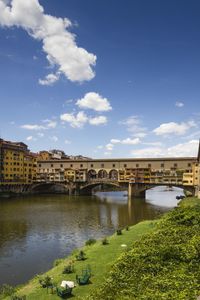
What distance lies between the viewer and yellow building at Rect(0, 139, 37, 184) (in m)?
111

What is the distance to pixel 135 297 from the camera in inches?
491

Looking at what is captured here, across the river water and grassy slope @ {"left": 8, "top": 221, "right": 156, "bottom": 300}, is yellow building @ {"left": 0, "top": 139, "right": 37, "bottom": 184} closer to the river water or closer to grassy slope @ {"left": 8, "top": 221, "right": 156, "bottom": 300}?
the river water

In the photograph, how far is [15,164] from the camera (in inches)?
4579

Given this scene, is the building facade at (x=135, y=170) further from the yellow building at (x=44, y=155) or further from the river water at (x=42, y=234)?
the river water at (x=42, y=234)

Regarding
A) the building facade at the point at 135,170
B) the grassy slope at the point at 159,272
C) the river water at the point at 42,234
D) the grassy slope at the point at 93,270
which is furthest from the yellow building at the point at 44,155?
the grassy slope at the point at 159,272

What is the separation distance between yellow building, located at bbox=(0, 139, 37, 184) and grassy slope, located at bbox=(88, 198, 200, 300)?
96.7m

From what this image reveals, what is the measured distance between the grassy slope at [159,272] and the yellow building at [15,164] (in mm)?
96740

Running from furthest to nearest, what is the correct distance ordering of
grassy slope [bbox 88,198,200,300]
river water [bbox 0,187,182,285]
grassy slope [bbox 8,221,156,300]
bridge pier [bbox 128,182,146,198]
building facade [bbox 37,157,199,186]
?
building facade [bbox 37,157,199,186], bridge pier [bbox 128,182,146,198], river water [bbox 0,187,182,285], grassy slope [bbox 8,221,156,300], grassy slope [bbox 88,198,200,300]

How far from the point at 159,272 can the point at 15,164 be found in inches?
4193

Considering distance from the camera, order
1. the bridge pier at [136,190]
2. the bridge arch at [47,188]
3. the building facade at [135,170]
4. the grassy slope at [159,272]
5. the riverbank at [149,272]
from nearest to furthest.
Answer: the grassy slope at [159,272] < the riverbank at [149,272] < the bridge pier at [136,190] < the building facade at [135,170] < the bridge arch at [47,188]

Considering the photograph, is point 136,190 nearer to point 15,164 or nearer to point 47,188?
point 47,188

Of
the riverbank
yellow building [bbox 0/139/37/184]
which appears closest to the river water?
the riverbank

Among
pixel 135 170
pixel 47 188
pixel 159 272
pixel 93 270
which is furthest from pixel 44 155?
pixel 159 272

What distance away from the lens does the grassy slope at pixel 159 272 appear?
500 inches
